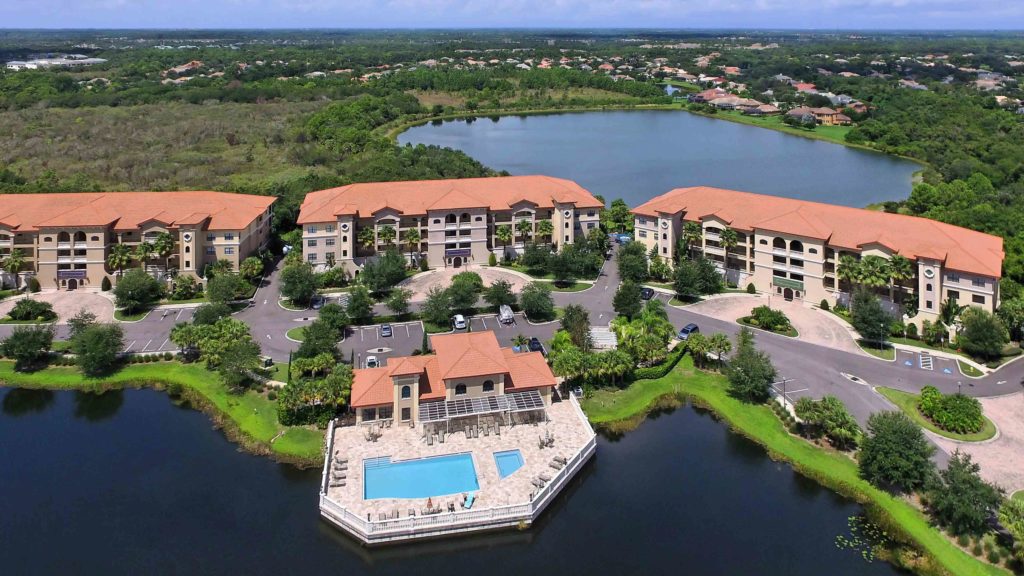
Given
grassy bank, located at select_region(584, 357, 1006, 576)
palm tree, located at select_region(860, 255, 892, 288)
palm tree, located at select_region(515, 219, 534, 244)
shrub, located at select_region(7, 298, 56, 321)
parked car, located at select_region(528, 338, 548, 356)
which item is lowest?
grassy bank, located at select_region(584, 357, 1006, 576)

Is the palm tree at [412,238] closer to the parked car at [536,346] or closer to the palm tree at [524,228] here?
the palm tree at [524,228]

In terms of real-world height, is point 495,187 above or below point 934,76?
below

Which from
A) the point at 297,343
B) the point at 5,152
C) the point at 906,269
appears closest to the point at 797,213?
the point at 906,269

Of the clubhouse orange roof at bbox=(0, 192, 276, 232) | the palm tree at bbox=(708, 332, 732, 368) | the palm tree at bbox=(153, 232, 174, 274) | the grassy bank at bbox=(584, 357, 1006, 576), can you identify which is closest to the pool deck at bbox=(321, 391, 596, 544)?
the grassy bank at bbox=(584, 357, 1006, 576)

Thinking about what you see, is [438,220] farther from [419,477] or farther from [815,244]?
[419,477]

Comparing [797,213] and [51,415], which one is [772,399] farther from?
[51,415]

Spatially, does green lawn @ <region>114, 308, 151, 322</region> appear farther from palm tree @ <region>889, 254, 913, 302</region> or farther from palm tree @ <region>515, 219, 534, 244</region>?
palm tree @ <region>889, 254, 913, 302</region>

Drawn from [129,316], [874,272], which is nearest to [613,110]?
[874,272]

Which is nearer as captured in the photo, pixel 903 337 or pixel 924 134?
pixel 903 337
